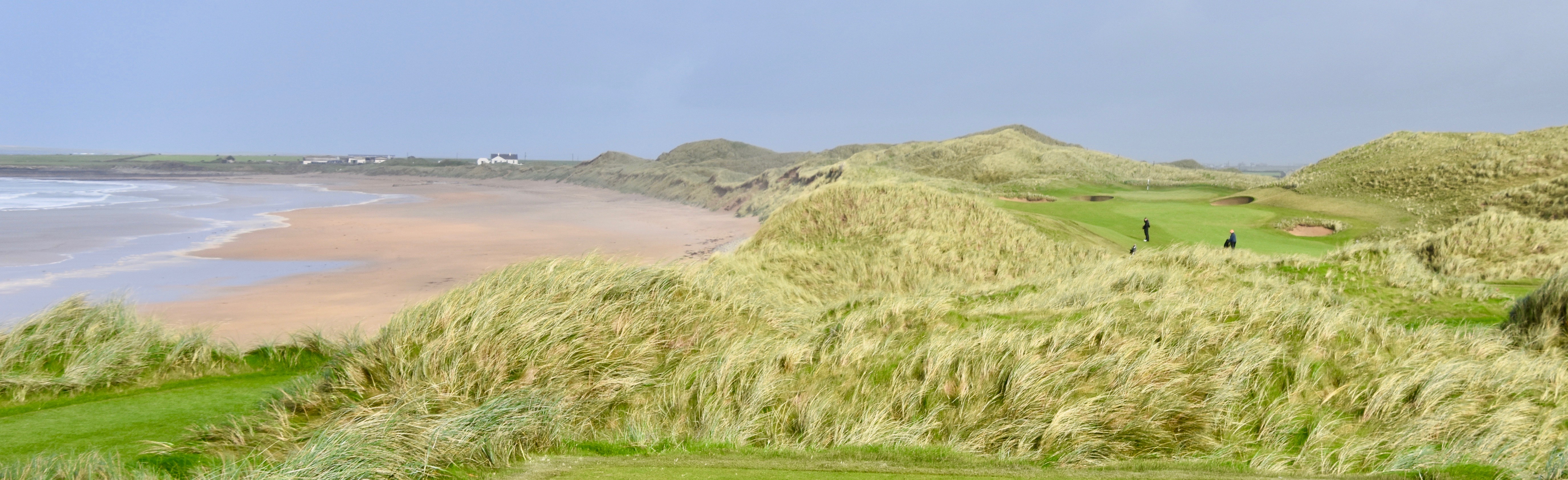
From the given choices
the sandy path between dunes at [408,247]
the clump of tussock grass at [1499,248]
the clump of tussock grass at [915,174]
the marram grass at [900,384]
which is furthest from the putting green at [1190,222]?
the sandy path between dunes at [408,247]

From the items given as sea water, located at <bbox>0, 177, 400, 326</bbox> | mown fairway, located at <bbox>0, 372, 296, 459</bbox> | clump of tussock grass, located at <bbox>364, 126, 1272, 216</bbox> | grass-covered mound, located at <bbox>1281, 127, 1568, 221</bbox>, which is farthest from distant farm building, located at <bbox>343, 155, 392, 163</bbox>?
mown fairway, located at <bbox>0, 372, 296, 459</bbox>

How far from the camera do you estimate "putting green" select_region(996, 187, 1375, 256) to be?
2059 centimetres

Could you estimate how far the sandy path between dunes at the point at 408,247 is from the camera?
15.2 m

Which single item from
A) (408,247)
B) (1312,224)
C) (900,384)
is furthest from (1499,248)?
(408,247)

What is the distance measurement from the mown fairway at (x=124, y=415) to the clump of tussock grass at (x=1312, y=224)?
26.6 meters

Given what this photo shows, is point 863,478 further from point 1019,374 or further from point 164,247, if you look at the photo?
point 164,247

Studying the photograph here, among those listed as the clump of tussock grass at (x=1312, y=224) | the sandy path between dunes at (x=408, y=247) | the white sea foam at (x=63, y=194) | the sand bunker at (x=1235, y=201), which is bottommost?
the sandy path between dunes at (x=408, y=247)

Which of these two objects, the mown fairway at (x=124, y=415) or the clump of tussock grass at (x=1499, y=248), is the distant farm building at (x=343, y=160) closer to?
the mown fairway at (x=124, y=415)

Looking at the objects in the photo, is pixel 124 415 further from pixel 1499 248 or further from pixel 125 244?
pixel 125 244

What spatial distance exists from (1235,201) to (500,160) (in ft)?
514

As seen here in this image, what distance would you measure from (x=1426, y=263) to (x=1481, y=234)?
3.60 ft

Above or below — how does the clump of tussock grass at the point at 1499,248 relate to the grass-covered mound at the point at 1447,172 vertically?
below

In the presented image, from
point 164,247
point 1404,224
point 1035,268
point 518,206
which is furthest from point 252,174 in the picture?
point 1404,224

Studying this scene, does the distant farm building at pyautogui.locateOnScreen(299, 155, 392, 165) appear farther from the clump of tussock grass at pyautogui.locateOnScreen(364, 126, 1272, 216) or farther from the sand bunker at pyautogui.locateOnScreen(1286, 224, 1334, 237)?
the sand bunker at pyautogui.locateOnScreen(1286, 224, 1334, 237)
